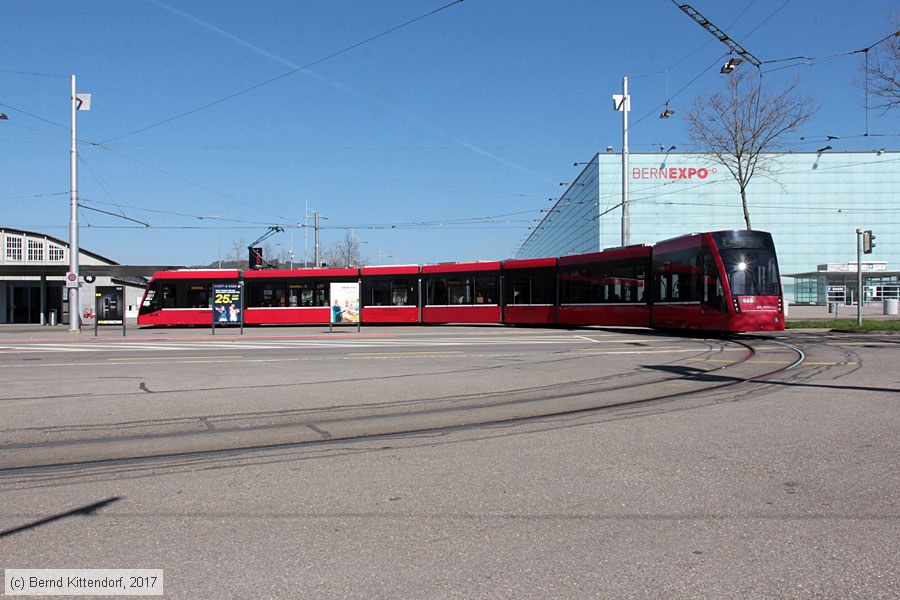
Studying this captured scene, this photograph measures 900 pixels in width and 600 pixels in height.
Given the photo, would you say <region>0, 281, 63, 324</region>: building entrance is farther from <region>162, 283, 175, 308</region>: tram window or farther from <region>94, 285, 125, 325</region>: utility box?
<region>162, 283, 175, 308</region>: tram window

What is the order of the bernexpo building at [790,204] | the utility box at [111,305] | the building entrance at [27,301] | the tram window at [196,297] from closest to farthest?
the tram window at [196,297] < the utility box at [111,305] < the building entrance at [27,301] < the bernexpo building at [790,204]

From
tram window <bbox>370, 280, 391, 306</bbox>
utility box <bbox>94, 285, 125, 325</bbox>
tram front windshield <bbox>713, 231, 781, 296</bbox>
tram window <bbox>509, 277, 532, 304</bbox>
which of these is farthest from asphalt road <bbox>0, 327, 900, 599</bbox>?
utility box <bbox>94, 285, 125, 325</bbox>

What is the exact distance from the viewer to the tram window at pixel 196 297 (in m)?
34.0

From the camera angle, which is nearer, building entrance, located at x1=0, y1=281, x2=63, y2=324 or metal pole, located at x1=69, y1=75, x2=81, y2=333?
metal pole, located at x1=69, y1=75, x2=81, y2=333

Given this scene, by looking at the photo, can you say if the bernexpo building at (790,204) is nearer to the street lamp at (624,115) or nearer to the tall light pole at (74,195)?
the street lamp at (624,115)

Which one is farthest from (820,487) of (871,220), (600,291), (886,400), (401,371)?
(871,220)

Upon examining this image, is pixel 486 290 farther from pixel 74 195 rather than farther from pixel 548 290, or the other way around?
pixel 74 195

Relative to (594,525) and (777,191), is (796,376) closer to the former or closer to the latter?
(594,525)

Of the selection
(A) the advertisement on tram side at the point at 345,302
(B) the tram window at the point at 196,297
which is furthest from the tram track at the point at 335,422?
(B) the tram window at the point at 196,297

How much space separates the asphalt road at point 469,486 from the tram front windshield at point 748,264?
8.65 meters

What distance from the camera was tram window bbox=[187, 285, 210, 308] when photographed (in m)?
34.0

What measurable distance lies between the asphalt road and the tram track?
5 centimetres

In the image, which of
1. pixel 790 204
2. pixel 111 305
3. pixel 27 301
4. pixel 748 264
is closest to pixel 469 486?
pixel 748 264

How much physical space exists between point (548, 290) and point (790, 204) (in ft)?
189
